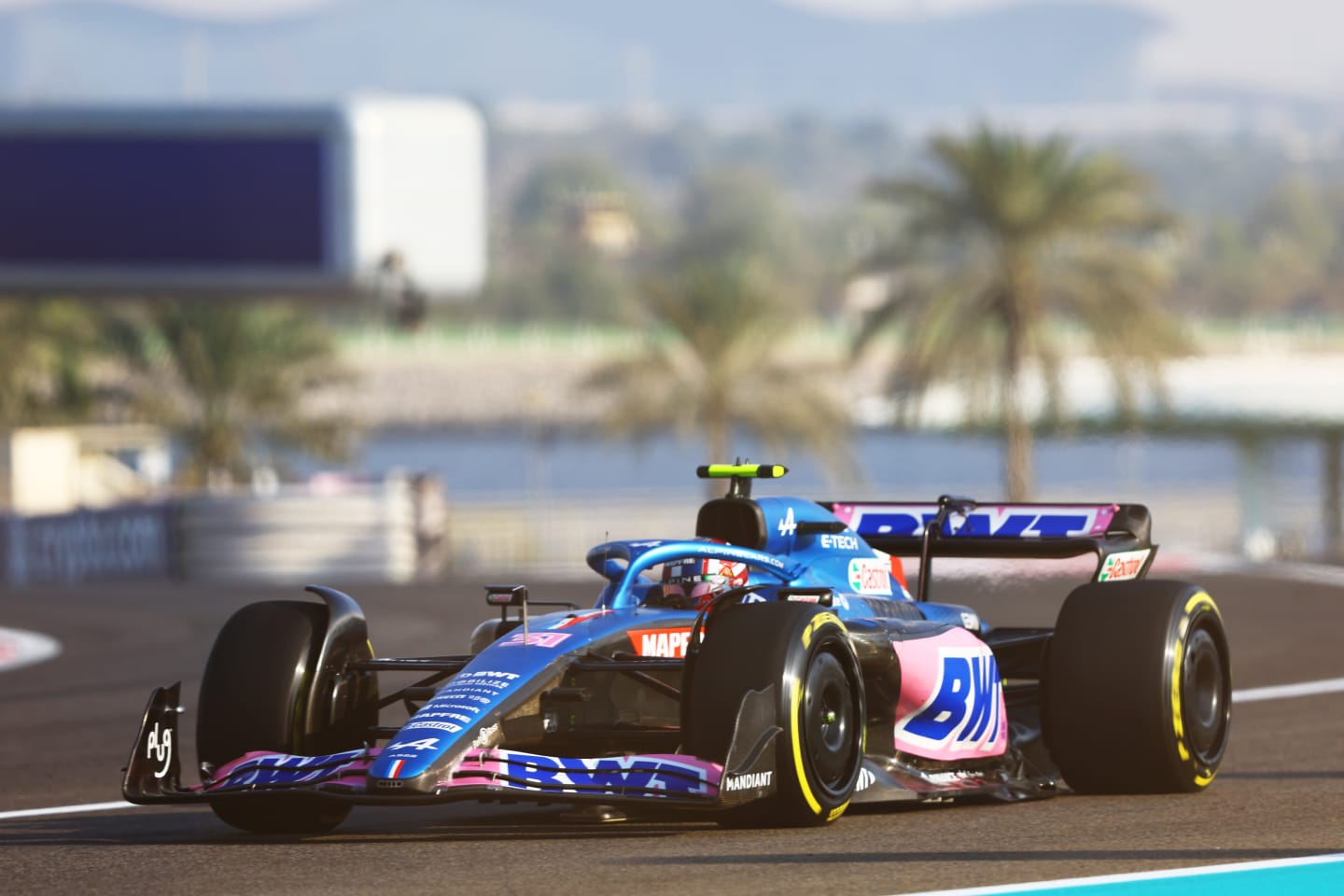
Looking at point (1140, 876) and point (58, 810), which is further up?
point (1140, 876)

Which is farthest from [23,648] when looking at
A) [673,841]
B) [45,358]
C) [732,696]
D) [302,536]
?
[45,358]

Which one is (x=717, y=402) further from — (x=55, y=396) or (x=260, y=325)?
(x=55, y=396)

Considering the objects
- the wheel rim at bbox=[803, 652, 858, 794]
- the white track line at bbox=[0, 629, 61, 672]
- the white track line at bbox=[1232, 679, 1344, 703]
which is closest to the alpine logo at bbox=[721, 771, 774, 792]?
the wheel rim at bbox=[803, 652, 858, 794]

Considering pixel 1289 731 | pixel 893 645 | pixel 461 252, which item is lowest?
pixel 1289 731

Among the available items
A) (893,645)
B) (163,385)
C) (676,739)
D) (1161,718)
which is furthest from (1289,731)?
(163,385)

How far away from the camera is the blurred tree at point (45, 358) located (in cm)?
5688

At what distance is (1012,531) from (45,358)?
51.0 m

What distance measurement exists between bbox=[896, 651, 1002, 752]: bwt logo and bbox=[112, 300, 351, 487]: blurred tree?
46.4m

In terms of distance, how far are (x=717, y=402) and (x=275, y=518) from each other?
20.9 metres

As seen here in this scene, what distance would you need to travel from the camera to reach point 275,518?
31656 millimetres

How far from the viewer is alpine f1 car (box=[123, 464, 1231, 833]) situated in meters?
7.90

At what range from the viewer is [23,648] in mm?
20578

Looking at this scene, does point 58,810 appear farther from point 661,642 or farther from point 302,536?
point 302,536

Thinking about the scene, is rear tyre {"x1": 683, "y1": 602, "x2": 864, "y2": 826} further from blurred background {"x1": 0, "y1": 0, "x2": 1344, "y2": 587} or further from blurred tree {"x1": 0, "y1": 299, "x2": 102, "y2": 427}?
blurred tree {"x1": 0, "y1": 299, "x2": 102, "y2": 427}
